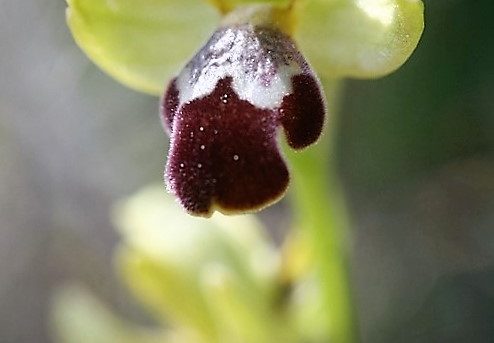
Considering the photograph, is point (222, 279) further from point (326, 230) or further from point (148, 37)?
point (148, 37)

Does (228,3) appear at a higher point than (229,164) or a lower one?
higher

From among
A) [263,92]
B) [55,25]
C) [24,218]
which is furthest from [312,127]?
[24,218]

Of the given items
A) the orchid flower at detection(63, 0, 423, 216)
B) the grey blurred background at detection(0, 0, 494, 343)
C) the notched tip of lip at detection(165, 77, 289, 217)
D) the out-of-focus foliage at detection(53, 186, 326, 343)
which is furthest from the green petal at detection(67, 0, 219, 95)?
the grey blurred background at detection(0, 0, 494, 343)

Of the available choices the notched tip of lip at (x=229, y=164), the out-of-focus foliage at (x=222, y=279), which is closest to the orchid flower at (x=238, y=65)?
the notched tip of lip at (x=229, y=164)

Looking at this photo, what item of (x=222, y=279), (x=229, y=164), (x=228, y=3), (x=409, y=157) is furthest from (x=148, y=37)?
(x=409, y=157)

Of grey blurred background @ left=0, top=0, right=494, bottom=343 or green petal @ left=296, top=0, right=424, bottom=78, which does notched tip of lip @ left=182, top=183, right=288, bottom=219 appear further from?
grey blurred background @ left=0, top=0, right=494, bottom=343

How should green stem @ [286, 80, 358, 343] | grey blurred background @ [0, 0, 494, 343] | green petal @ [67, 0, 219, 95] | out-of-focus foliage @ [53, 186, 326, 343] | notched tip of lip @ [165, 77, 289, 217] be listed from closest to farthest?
notched tip of lip @ [165, 77, 289, 217]
green petal @ [67, 0, 219, 95]
green stem @ [286, 80, 358, 343]
out-of-focus foliage @ [53, 186, 326, 343]
grey blurred background @ [0, 0, 494, 343]

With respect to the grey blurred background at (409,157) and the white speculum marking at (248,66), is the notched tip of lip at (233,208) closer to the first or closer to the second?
the white speculum marking at (248,66)

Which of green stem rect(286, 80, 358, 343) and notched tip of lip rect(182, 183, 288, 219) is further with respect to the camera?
green stem rect(286, 80, 358, 343)
